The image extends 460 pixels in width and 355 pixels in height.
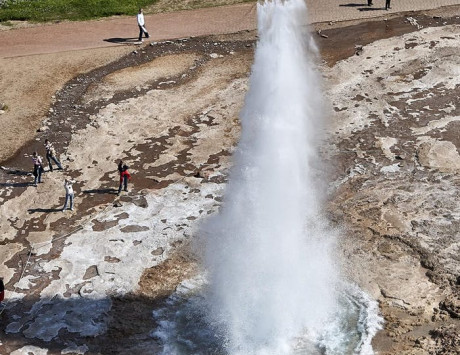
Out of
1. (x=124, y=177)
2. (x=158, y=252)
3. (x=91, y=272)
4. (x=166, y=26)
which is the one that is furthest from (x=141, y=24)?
(x=91, y=272)

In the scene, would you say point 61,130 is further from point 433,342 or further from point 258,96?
point 433,342

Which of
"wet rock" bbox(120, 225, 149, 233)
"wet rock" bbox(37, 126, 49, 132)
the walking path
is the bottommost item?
"wet rock" bbox(120, 225, 149, 233)

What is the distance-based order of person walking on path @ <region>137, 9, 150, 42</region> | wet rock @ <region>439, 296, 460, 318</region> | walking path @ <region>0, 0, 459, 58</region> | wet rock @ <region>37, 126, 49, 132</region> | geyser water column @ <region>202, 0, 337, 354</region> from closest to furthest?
wet rock @ <region>439, 296, 460, 318</region> → geyser water column @ <region>202, 0, 337, 354</region> → wet rock @ <region>37, 126, 49, 132</region> → person walking on path @ <region>137, 9, 150, 42</region> → walking path @ <region>0, 0, 459, 58</region>

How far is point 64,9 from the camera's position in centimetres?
3753

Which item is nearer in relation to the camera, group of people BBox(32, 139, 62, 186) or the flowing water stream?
the flowing water stream

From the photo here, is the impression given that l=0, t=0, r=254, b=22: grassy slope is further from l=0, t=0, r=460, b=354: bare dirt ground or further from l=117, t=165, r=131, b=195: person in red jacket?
l=117, t=165, r=131, b=195: person in red jacket

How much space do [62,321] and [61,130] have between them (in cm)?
1093

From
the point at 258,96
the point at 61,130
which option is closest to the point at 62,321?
the point at 258,96

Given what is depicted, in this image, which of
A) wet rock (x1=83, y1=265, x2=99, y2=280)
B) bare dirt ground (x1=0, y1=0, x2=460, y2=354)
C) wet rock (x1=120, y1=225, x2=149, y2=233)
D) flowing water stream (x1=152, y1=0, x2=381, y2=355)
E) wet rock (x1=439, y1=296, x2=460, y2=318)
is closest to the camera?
flowing water stream (x1=152, y1=0, x2=381, y2=355)

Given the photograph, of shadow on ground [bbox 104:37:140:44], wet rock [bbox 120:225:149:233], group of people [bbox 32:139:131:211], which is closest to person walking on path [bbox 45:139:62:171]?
group of people [bbox 32:139:131:211]

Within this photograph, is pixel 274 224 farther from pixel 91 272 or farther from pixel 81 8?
pixel 81 8

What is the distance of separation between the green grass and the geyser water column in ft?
52.3

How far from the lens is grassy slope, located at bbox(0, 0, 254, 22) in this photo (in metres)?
36.7

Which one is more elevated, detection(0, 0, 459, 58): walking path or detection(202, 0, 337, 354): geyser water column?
detection(0, 0, 459, 58): walking path
